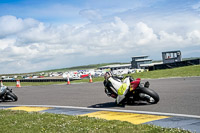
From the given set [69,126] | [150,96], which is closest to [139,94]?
[150,96]

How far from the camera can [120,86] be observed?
947 cm

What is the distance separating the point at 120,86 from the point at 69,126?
11.0 feet

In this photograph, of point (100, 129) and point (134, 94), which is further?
point (134, 94)

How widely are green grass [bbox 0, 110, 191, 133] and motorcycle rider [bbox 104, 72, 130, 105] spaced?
2223mm

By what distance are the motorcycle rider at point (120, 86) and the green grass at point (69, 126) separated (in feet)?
7.29

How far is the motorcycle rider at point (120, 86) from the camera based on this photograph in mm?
9312

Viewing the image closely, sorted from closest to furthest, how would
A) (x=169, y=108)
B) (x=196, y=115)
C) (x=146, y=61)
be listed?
1. (x=196, y=115)
2. (x=169, y=108)
3. (x=146, y=61)

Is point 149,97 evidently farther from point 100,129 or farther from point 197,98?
point 100,129

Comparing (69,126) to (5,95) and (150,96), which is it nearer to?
(150,96)

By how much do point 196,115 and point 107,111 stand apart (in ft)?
8.93

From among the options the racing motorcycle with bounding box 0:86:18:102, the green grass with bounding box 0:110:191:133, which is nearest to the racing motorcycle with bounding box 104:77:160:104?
the green grass with bounding box 0:110:191:133

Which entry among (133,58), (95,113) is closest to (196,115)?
(95,113)

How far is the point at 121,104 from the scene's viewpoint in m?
9.59

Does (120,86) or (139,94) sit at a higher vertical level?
(120,86)
